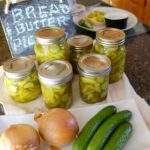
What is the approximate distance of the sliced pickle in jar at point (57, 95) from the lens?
0.54m

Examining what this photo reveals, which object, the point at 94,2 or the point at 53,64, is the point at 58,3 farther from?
the point at 94,2

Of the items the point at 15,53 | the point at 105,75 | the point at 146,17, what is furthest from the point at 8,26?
the point at 146,17

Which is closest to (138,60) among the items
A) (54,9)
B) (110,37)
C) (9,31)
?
(110,37)

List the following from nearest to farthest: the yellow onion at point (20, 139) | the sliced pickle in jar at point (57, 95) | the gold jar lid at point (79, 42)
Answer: the yellow onion at point (20, 139) → the sliced pickle in jar at point (57, 95) → the gold jar lid at point (79, 42)

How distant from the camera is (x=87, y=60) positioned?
57cm

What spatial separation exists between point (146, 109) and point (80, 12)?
24.0 inches

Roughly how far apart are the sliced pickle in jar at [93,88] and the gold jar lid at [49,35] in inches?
4.5

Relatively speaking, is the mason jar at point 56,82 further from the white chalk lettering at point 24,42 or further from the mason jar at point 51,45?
the white chalk lettering at point 24,42

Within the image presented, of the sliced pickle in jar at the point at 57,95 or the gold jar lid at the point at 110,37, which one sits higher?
the gold jar lid at the point at 110,37

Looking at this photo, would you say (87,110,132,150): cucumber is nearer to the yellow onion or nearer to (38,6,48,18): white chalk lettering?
the yellow onion

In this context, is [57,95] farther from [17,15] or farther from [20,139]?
[17,15]

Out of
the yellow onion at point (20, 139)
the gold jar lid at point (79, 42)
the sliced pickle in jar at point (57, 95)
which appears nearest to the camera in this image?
the yellow onion at point (20, 139)

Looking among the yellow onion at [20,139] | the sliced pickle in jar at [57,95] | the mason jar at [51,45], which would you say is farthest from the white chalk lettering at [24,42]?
the yellow onion at [20,139]

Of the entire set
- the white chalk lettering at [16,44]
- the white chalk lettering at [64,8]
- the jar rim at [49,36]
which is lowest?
the white chalk lettering at [16,44]
